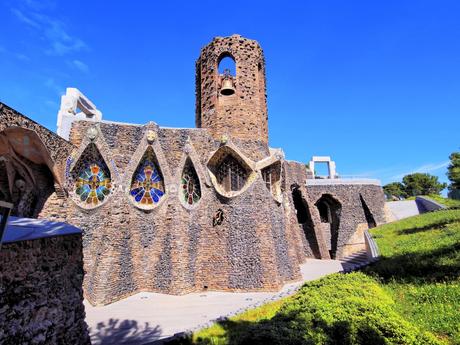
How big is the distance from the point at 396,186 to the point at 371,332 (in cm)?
5635

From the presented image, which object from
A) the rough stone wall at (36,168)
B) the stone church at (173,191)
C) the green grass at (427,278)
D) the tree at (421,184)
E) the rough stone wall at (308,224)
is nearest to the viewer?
the green grass at (427,278)

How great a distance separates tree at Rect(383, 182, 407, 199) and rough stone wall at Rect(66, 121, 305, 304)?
1849 inches

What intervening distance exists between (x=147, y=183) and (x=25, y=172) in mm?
4142

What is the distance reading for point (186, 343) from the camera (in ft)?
18.1

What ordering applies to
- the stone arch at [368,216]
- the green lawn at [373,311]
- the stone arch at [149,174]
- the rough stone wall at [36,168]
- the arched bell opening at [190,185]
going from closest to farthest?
the green lawn at [373,311], the rough stone wall at [36,168], the stone arch at [149,174], the arched bell opening at [190,185], the stone arch at [368,216]

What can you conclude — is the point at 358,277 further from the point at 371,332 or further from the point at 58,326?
the point at 58,326

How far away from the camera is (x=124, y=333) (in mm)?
6812

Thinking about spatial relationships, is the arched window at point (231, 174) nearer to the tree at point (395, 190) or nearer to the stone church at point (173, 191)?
the stone church at point (173, 191)

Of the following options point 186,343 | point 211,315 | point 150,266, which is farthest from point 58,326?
point 150,266

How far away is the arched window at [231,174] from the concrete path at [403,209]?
18.4 m

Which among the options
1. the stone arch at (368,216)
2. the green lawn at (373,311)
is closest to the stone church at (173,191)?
the green lawn at (373,311)

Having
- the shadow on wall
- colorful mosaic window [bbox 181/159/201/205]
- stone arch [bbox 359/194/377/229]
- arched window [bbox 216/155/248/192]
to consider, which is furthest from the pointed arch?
stone arch [bbox 359/194/377/229]

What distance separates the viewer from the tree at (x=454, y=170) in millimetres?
23812

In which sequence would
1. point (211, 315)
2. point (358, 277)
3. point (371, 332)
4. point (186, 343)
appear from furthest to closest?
point (211, 315), point (358, 277), point (186, 343), point (371, 332)
